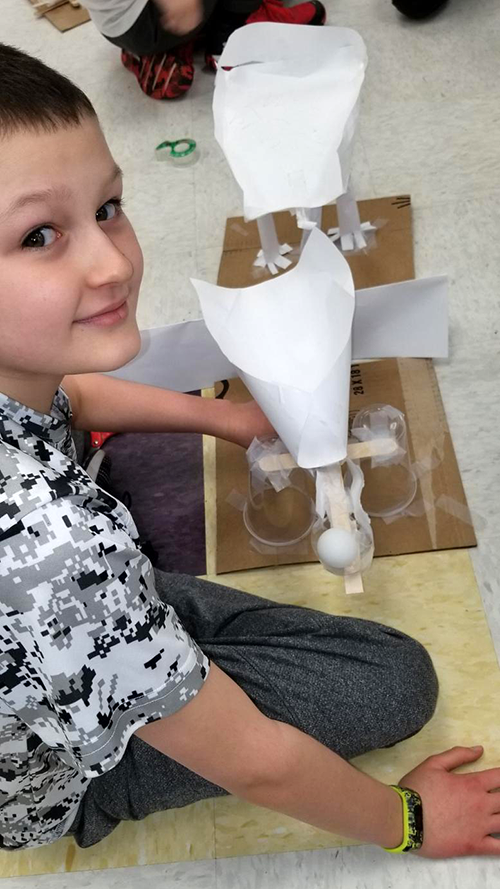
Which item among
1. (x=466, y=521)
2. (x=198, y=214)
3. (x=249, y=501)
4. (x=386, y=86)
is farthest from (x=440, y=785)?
(x=386, y=86)

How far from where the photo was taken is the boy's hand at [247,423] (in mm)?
1118

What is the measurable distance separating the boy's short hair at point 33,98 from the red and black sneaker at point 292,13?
1.58 meters

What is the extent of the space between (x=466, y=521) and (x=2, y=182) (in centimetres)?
74

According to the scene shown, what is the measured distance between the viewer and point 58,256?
0.57 meters

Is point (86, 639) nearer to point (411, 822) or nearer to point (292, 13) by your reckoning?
point (411, 822)

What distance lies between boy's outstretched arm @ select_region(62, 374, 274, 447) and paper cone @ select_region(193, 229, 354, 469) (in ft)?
0.31

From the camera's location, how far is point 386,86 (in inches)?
73.1

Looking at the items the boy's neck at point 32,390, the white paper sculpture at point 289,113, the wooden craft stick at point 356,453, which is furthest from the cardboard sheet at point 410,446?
the boy's neck at point 32,390

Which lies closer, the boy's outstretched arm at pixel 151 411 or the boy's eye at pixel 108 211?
the boy's eye at pixel 108 211

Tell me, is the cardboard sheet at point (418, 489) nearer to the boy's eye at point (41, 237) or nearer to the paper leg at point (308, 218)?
the paper leg at point (308, 218)

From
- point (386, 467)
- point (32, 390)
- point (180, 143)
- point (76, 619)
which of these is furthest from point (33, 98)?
point (180, 143)

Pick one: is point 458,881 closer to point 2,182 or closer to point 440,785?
point 440,785

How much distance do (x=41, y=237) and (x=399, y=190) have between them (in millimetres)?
1165

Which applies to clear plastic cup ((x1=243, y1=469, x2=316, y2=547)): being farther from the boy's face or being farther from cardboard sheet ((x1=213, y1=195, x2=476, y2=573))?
the boy's face
